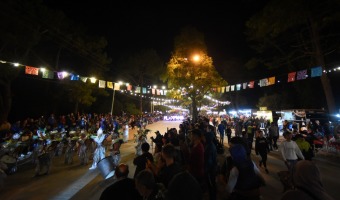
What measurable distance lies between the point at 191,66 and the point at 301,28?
8.94 metres

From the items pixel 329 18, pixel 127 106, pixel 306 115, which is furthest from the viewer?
pixel 127 106

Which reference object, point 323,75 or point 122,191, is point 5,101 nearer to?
point 122,191

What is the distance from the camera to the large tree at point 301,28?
15.2 meters

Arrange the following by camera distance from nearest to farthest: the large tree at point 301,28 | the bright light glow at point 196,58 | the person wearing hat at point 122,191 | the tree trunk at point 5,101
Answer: the person wearing hat at point 122,191 < the large tree at point 301,28 < the tree trunk at point 5,101 < the bright light glow at point 196,58

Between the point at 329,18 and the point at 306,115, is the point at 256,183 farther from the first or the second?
the point at 306,115

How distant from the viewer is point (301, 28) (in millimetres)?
18000

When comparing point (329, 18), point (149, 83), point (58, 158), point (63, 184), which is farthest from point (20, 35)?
point (149, 83)

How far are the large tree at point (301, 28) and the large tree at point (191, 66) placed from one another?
3950 mm

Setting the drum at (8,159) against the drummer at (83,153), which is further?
the drummer at (83,153)

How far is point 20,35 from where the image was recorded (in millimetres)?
17375

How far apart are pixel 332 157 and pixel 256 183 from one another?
10.5 meters

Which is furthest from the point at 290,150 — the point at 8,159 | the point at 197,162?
the point at 8,159

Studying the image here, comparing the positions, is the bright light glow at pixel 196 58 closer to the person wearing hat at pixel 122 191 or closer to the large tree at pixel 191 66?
the large tree at pixel 191 66

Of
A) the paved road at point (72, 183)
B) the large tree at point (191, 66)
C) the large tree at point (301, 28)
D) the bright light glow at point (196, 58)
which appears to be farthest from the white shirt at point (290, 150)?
the large tree at point (191, 66)
